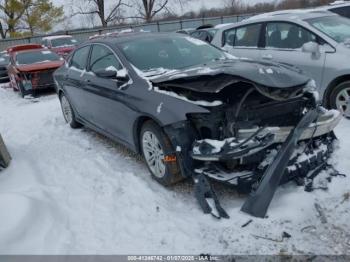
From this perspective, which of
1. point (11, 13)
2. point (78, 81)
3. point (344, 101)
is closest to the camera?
point (344, 101)

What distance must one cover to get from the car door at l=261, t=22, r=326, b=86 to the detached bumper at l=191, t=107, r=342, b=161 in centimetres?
252

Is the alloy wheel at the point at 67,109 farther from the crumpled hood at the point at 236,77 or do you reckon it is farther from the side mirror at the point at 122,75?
the crumpled hood at the point at 236,77

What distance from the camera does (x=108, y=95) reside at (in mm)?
4969

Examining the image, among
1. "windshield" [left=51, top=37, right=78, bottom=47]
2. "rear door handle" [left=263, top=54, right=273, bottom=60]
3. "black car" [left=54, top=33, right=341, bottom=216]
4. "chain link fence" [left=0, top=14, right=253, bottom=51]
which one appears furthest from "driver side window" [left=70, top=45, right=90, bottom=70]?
"chain link fence" [left=0, top=14, right=253, bottom=51]

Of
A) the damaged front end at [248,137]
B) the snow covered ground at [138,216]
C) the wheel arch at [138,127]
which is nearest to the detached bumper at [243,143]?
the damaged front end at [248,137]

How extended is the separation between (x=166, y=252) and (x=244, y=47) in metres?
4.98

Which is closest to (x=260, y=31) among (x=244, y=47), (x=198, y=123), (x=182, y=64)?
(x=244, y=47)

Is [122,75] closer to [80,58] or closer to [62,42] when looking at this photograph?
[80,58]

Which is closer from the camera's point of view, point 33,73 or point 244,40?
point 244,40

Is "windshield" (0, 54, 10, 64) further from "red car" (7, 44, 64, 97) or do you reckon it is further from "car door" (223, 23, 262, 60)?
"car door" (223, 23, 262, 60)

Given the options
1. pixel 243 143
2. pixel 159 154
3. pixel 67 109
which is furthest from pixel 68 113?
pixel 243 143

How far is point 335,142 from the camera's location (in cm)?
423

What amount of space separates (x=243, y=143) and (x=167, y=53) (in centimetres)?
197

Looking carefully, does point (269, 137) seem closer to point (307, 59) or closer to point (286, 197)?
point (286, 197)
